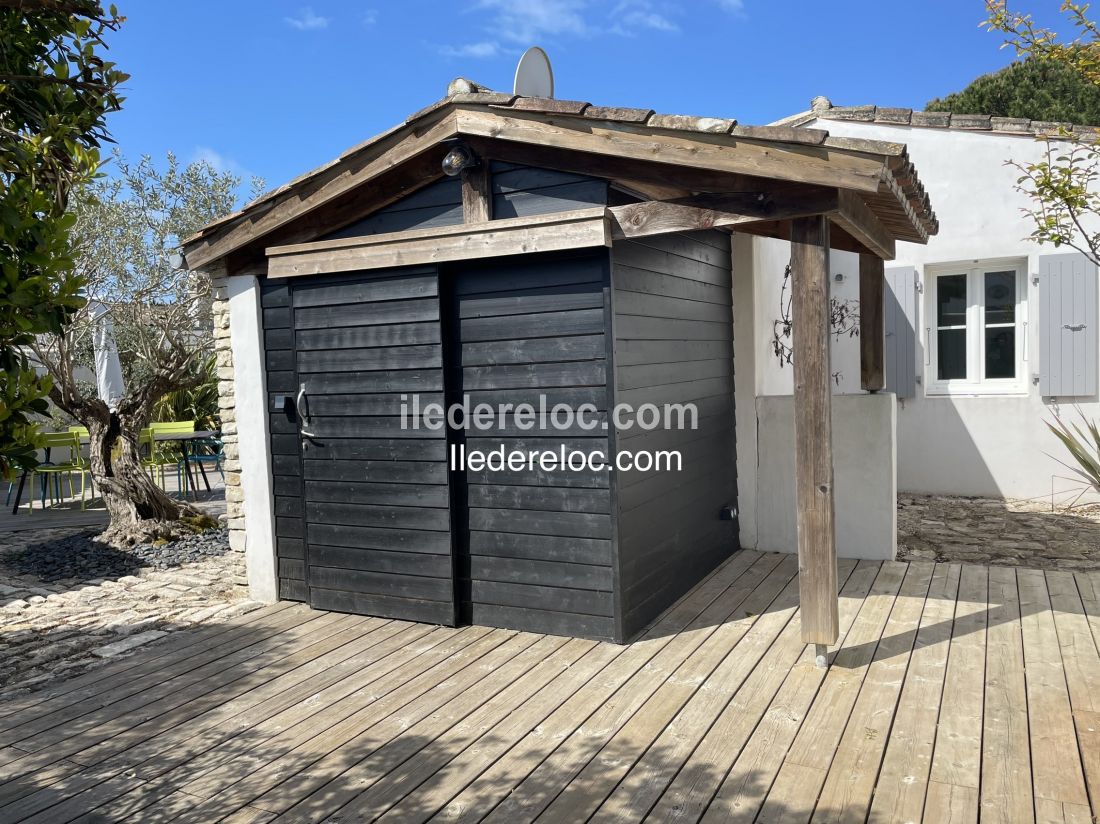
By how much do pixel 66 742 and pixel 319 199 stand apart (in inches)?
115

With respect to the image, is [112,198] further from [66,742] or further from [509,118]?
[66,742]

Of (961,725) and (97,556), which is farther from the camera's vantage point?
(97,556)

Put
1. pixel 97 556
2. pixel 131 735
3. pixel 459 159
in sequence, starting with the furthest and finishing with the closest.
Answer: pixel 97 556 → pixel 459 159 → pixel 131 735

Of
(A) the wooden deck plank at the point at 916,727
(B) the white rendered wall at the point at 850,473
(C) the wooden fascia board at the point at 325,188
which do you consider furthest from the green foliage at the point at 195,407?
(A) the wooden deck plank at the point at 916,727

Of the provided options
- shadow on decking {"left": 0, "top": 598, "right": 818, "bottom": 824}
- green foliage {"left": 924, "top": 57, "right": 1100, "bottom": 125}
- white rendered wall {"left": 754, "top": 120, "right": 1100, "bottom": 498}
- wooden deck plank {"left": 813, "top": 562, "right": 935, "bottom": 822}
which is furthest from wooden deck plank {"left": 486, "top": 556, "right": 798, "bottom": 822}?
green foliage {"left": 924, "top": 57, "right": 1100, "bottom": 125}

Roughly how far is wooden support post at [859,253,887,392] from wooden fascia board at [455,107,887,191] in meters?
2.34

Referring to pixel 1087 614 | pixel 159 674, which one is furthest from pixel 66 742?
pixel 1087 614

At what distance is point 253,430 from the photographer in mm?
5047

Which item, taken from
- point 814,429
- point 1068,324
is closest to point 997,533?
point 1068,324

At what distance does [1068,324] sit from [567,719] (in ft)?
20.7

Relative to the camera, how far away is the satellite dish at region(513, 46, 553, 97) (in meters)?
4.64

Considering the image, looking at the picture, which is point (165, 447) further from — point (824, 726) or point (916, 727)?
point (916, 727)

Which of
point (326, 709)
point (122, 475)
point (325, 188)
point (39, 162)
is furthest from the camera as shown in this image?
point (122, 475)

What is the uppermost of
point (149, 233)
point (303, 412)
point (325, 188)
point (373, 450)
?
point (149, 233)
